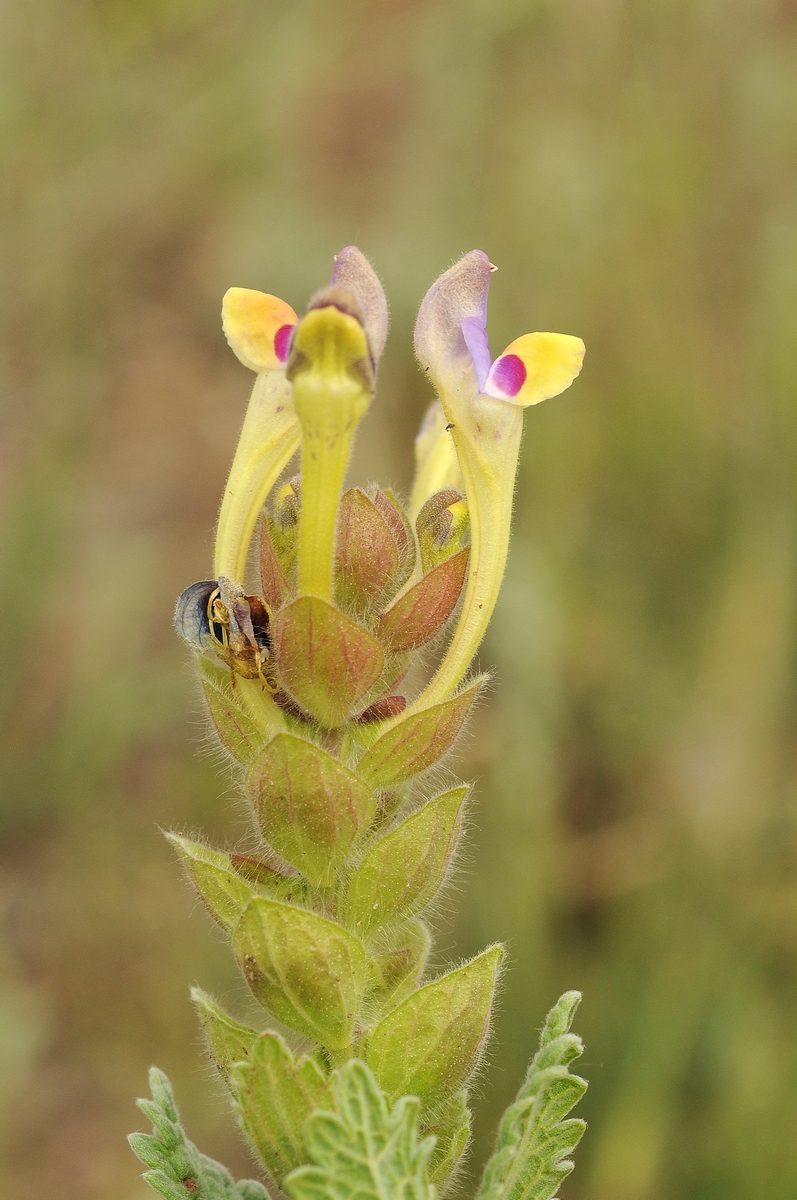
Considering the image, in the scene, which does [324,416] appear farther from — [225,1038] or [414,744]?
[225,1038]

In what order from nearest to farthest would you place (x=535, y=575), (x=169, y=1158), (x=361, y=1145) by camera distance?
(x=361, y=1145) < (x=169, y=1158) < (x=535, y=575)

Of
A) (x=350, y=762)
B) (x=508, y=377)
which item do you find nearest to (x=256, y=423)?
(x=508, y=377)

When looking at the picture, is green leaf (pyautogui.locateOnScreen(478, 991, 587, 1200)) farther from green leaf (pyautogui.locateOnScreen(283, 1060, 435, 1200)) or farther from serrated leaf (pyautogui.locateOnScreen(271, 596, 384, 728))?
serrated leaf (pyautogui.locateOnScreen(271, 596, 384, 728))

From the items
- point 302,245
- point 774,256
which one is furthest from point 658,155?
point 302,245

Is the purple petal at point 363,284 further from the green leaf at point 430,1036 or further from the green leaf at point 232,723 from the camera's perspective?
the green leaf at point 430,1036

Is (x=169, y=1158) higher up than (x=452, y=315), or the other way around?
(x=452, y=315)

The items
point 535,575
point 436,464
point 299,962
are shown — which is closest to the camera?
point 299,962

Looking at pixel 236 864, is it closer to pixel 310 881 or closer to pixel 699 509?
pixel 310 881
